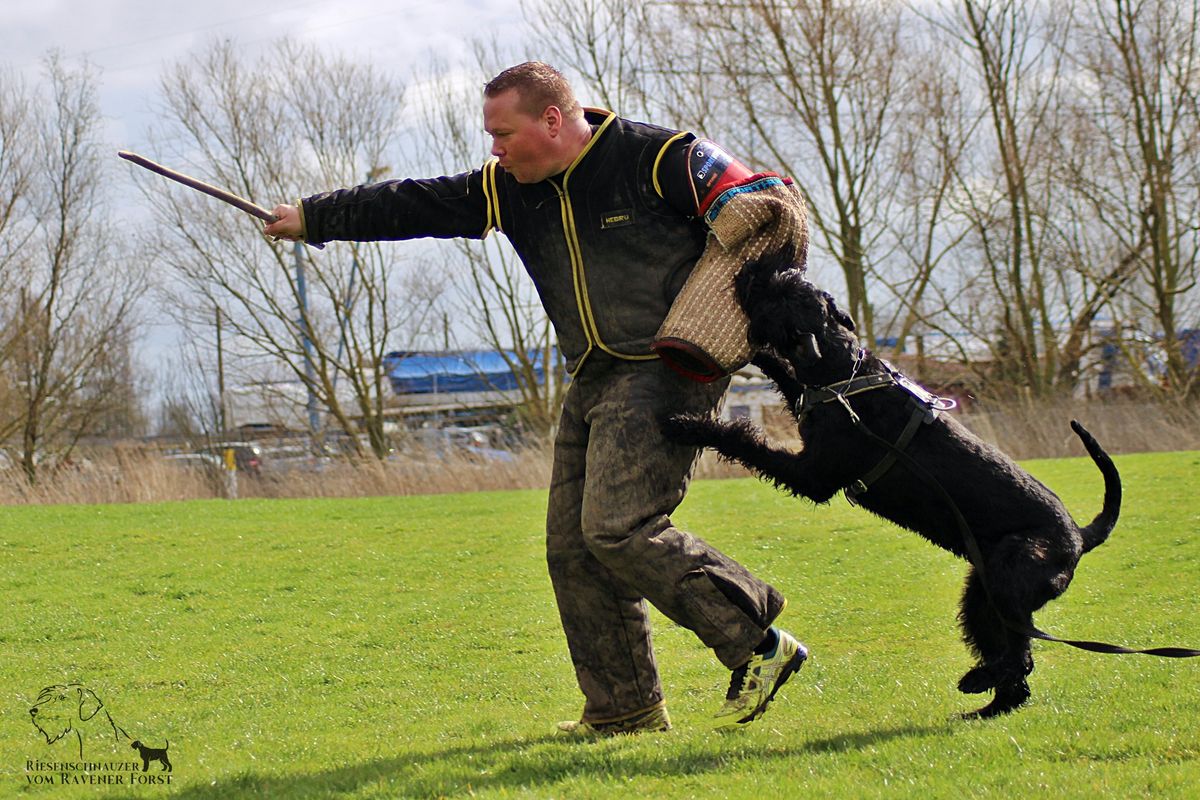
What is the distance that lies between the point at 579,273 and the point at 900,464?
1169 mm

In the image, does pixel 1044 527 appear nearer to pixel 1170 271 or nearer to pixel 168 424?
pixel 1170 271

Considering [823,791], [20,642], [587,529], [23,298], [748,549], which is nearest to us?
[823,791]

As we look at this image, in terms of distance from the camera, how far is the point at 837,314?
385 cm

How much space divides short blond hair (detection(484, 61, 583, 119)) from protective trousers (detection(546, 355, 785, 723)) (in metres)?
0.80

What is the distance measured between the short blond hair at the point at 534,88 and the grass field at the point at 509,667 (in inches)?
76.2

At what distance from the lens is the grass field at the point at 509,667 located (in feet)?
10.3

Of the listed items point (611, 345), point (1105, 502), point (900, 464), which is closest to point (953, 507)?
point (900, 464)

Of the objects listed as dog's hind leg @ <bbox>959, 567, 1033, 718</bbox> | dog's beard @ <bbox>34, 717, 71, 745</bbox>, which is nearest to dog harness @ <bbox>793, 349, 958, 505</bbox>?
dog's hind leg @ <bbox>959, 567, 1033, 718</bbox>

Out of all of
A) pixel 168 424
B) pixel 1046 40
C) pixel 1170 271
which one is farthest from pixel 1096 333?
pixel 168 424

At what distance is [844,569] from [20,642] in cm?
468

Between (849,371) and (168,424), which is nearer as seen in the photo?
(849,371)

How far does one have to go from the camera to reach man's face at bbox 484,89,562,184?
361 centimetres

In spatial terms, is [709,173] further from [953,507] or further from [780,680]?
[780,680]

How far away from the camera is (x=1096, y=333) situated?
66.2 ft
